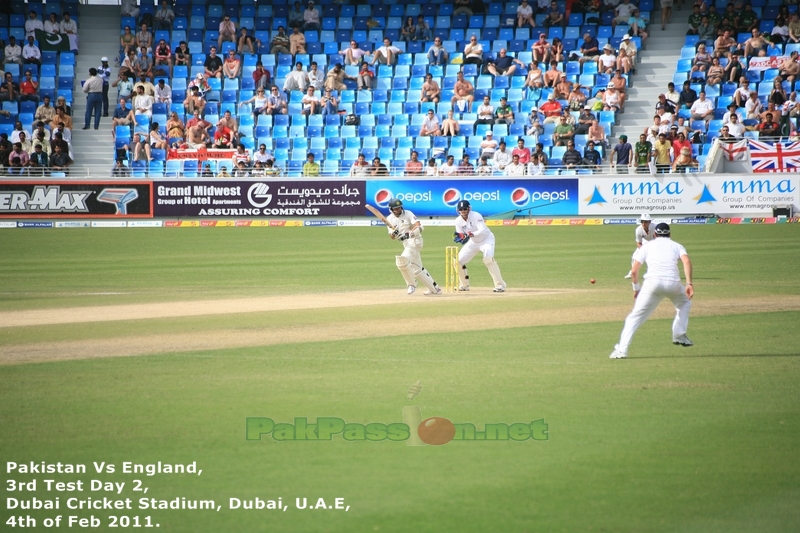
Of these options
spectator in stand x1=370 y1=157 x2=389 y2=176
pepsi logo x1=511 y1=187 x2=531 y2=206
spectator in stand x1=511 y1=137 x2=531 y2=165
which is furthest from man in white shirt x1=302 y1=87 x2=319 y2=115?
pepsi logo x1=511 y1=187 x2=531 y2=206

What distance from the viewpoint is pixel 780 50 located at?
31078mm

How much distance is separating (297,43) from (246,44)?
1897 millimetres

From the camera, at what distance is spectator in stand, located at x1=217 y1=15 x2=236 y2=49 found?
35.8m

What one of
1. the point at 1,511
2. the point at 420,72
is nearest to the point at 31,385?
the point at 1,511

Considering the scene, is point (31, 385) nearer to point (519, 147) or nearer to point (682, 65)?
point (519, 147)

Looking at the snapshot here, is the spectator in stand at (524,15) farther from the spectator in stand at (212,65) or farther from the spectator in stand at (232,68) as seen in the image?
the spectator in stand at (212,65)

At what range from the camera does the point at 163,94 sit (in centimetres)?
3384

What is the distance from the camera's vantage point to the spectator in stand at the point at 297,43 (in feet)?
116

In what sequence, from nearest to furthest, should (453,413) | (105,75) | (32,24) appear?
(453,413) < (105,75) < (32,24)

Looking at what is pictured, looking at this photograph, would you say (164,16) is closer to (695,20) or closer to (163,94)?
(163,94)

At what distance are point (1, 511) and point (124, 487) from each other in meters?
0.73

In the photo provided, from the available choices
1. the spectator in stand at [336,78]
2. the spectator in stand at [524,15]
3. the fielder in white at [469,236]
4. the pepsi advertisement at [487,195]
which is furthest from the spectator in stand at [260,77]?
the fielder in white at [469,236]

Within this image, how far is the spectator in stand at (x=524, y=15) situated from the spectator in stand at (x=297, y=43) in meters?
7.79

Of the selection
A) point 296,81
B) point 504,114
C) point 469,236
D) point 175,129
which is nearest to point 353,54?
point 296,81
